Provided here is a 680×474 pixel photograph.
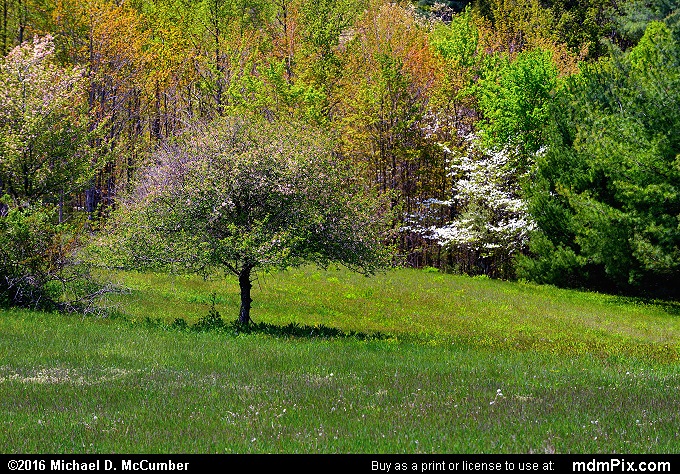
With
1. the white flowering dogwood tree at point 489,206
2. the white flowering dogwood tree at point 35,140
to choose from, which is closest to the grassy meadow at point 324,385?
the white flowering dogwood tree at point 35,140

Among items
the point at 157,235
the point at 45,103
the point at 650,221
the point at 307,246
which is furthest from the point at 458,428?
the point at 650,221

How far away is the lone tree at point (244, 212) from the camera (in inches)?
749

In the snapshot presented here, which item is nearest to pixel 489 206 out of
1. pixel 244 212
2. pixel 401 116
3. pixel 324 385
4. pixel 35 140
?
pixel 401 116

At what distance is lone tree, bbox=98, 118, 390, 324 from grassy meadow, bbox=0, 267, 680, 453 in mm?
2280

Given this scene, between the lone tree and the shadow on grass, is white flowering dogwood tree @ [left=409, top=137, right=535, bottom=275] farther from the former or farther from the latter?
the lone tree

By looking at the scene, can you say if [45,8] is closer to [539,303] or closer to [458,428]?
[539,303]

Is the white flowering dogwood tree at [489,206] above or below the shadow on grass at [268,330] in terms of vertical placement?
above

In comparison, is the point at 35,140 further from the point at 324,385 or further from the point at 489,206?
the point at 489,206

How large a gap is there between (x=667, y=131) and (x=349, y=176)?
19.5m

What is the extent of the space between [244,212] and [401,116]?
32447 millimetres

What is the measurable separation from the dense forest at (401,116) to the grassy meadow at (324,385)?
17.0 ft

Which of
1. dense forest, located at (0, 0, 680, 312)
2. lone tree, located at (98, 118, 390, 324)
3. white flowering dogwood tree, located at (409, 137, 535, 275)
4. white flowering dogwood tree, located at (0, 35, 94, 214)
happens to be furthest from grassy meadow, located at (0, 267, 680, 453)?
white flowering dogwood tree, located at (409, 137, 535, 275)

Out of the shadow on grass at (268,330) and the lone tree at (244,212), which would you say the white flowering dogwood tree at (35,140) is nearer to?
the lone tree at (244,212)

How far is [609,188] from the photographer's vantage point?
38.0 meters
